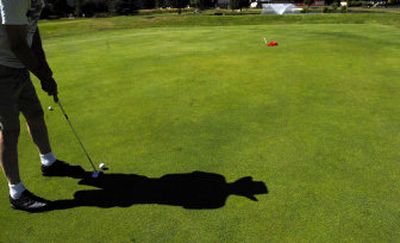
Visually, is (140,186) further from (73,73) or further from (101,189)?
(73,73)

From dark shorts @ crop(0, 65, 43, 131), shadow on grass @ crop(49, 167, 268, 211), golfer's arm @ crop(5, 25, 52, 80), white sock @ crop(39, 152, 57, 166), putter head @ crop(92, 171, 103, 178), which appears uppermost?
golfer's arm @ crop(5, 25, 52, 80)

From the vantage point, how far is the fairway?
346cm

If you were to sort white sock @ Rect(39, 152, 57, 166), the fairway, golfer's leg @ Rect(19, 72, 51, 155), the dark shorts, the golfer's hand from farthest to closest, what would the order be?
white sock @ Rect(39, 152, 57, 166) → golfer's leg @ Rect(19, 72, 51, 155) → the golfer's hand → the dark shorts → the fairway

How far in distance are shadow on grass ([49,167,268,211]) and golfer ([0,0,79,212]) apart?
38cm

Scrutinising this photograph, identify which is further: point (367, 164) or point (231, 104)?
point (231, 104)

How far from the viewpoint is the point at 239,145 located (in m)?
5.08

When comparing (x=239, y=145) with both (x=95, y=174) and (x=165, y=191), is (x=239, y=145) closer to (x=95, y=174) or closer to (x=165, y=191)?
(x=165, y=191)

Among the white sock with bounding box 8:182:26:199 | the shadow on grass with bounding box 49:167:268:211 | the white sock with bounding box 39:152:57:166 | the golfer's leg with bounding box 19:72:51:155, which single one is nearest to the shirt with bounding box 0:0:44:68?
the golfer's leg with bounding box 19:72:51:155

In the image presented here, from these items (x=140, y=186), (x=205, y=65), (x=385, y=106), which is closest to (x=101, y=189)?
(x=140, y=186)

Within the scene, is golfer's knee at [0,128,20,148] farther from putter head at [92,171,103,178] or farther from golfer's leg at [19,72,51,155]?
putter head at [92,171,103,178]

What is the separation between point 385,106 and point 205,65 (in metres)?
4.84

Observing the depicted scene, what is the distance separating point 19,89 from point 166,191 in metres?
1.91

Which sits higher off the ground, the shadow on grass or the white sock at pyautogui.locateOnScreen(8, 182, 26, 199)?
the white sock at pyautogui.locateOnScreen(8, 182, 26, 199)

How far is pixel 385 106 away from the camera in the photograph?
251 inches
